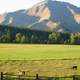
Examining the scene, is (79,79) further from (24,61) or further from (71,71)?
(24,61)

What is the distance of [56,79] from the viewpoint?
112ft

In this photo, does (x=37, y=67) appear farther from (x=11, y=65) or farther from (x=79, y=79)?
(x=79, y=79)

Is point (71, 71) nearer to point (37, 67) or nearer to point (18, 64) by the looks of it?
point (37, 67)

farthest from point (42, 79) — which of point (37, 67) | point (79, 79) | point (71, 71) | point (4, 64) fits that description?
point (4, 64)

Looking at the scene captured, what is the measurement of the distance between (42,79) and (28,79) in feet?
6.88

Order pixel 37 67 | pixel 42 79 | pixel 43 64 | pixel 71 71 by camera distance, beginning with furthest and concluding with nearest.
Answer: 1. pixel 43 64
2. pixel 37 67
3. pixel 71 71
4. pixel 42 79

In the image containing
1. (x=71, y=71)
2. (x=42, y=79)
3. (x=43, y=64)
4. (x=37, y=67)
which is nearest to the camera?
(x=42, y=79)

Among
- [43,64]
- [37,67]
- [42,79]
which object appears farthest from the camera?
[43,64]

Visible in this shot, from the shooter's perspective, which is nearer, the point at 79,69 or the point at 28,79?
the point at 28,79

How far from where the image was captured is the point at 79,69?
51.1 meters

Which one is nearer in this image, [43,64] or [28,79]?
[28,79]

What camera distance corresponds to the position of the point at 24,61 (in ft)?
200

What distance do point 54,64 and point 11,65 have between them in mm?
8453

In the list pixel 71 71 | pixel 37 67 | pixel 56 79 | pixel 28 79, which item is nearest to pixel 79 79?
pixel 56 79
